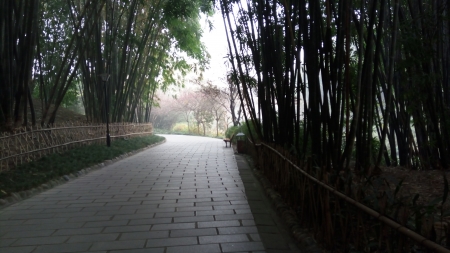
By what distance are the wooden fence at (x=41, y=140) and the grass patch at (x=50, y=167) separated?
0.14 metres

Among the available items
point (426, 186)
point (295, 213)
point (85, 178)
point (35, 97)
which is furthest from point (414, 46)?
point (35, 97)

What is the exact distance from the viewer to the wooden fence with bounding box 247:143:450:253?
187 cm

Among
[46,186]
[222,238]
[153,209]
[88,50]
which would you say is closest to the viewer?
[222,238]

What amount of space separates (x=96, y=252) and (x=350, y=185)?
81.7 inches

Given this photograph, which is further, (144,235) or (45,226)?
(45,226)

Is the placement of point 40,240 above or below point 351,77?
below

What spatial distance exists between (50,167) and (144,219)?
373cm

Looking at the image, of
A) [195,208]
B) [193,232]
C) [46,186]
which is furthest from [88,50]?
[193,232]

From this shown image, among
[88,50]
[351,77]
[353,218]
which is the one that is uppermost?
[88,50]

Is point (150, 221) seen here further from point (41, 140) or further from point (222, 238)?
point (41, 140)

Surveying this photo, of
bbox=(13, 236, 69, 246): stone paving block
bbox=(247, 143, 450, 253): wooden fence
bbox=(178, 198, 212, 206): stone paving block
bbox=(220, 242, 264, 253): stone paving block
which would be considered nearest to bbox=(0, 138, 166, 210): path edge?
bbox=(13, 236, 69, 246): stone paving block

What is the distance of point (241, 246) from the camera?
11.5ft

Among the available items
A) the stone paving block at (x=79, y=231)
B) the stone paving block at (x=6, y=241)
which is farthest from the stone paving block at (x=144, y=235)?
the stone paving block at (x=6, y=241)

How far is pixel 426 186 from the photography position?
4.50 metres
